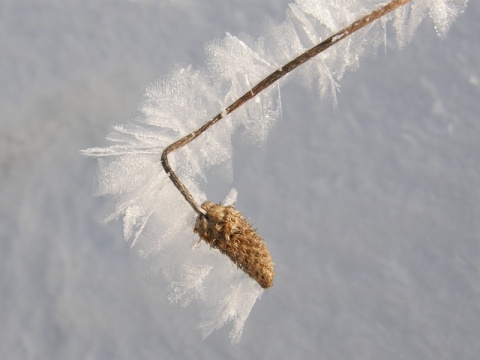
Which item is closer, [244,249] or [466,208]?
[244,249]

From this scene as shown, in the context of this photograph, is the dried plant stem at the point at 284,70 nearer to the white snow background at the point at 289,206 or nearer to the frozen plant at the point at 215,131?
the frozen plant at the point at 215,131

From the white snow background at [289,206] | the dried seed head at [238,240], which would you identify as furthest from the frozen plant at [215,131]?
the white snow background at [289,206]

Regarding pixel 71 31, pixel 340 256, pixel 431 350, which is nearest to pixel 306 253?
pixel 340 256

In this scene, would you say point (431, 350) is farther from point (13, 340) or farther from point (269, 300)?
point (13, 340)

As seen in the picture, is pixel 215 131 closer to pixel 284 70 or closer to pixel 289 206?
pixel 284 70

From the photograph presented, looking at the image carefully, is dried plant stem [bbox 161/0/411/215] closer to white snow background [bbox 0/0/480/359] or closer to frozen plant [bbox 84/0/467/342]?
frozen plant [bbox 84/0/467/342]

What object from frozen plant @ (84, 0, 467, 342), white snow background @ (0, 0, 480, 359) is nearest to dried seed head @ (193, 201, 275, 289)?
frozen plant @ (84, 0, 467, 342)

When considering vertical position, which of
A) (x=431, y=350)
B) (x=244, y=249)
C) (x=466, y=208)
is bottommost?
(x=431, y=350)
